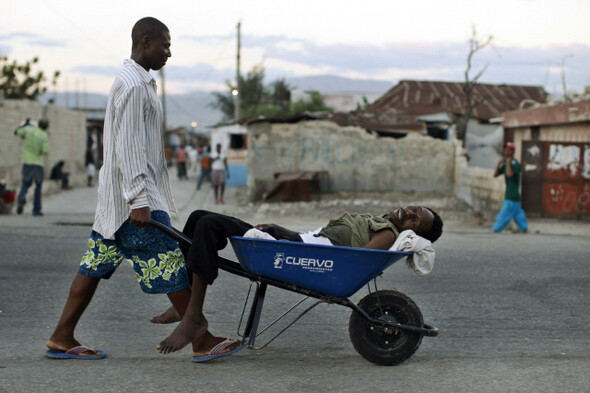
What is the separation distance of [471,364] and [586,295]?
259 cm

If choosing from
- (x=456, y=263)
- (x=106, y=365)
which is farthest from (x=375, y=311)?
(x=456, y=263)

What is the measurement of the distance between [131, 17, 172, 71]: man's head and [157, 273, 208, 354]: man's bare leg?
1255 millimetres

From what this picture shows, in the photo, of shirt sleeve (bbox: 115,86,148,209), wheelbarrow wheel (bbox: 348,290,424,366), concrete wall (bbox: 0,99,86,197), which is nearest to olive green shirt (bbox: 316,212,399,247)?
wheelbarrow wheel (bbox: 348,290,424,366)

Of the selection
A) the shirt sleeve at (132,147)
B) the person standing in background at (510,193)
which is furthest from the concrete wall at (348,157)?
the shirt sleeve at (132,147)

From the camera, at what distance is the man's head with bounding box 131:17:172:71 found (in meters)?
4.02

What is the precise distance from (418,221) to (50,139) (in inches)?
860

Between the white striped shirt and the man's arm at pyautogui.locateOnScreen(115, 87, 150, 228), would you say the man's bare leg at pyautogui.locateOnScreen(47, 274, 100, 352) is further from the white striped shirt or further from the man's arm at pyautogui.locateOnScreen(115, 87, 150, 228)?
the man's arm at pyautogui.locateOnScreen(115, 87, 150, 228)

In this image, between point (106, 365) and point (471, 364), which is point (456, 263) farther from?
point (106, 365)

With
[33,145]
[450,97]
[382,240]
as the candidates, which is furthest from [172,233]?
[450,97]

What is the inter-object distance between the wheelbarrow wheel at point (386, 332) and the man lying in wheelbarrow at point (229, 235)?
1.08 feet

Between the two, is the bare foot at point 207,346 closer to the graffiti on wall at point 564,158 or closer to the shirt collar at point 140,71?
the shirt collar at point 140,71

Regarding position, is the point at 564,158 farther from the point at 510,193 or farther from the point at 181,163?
the point at 181,163

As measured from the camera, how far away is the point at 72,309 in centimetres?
407

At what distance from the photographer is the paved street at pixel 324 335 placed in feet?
12.5
